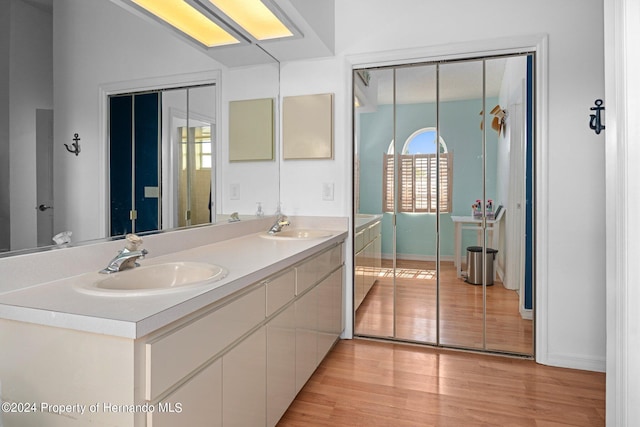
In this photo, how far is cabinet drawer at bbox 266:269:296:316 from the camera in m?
1.60

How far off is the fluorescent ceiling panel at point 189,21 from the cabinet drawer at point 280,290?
4.55 feet

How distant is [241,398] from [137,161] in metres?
1.06

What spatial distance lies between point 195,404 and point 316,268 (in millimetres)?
1180

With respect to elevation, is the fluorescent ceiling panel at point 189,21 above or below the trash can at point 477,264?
above

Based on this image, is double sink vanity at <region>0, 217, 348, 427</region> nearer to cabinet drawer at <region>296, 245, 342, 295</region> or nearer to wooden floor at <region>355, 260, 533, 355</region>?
cabinet drawer at <region>296, 245, 342, 295</region>

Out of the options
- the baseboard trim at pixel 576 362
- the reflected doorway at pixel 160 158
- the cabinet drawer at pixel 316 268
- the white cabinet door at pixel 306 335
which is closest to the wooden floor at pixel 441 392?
the baseboard trim at pixel 576 362

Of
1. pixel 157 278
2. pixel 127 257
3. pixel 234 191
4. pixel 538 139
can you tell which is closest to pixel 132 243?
pixel 127 257

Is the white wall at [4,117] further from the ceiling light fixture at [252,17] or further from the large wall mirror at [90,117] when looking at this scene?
the ceiling light fixture at [252,17]

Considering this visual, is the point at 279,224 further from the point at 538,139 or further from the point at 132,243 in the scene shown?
the point at 538,139

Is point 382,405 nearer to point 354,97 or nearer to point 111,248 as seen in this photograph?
point 111,248

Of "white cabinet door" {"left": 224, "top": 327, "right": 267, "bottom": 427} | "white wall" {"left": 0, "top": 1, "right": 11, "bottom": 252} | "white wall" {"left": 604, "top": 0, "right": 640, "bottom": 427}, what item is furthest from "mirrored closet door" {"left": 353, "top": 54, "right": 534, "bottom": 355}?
"white wall" {"left": 0, "top": 1, "right": 11, "bottom": 252}

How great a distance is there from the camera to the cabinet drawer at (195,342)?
950mm

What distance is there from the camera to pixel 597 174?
2.38 m

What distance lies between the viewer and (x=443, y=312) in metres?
2.82
